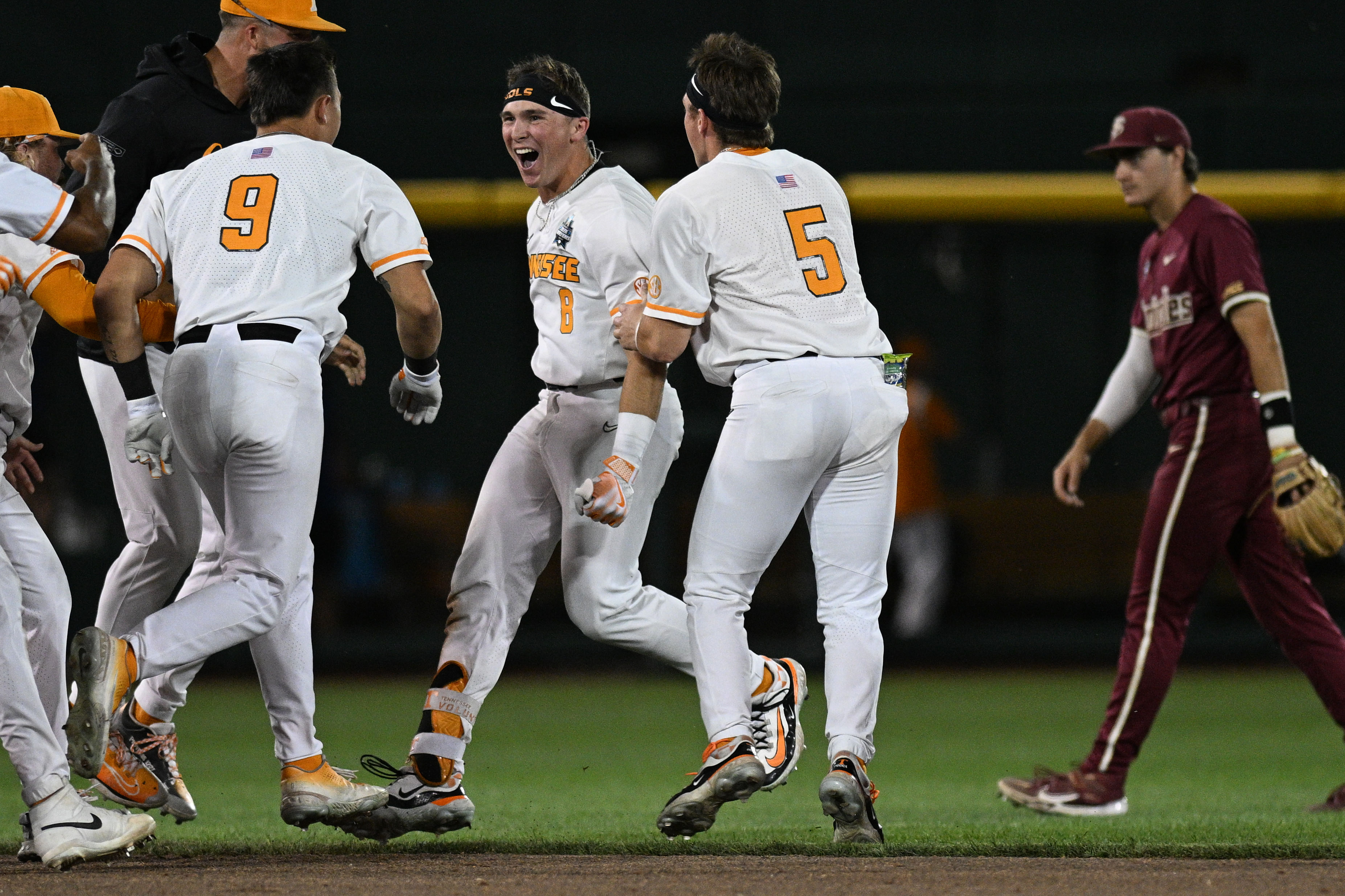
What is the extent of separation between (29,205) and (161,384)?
2.31ft

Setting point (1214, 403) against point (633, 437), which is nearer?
point (633, 437)

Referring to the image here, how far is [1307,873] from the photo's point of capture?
406 cm

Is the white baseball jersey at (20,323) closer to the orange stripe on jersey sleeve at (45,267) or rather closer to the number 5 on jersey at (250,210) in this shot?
the orange stripe on jersey sleeve at (45,267)

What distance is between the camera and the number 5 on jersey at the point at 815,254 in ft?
14.6

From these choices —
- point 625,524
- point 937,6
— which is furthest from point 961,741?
point 937,6

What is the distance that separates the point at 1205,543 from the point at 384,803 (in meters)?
2.58

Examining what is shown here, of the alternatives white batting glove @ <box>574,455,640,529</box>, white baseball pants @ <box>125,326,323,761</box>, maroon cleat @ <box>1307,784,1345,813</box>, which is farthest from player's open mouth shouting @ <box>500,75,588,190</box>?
maroon cleat @ <box>1307,784,1345,813</box>

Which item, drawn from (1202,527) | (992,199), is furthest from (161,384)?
(992,199)

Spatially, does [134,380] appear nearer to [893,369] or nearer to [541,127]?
[541,127]

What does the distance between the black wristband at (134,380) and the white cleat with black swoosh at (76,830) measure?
0.98m

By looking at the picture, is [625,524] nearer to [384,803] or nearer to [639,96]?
[384,803]

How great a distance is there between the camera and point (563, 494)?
484 cm

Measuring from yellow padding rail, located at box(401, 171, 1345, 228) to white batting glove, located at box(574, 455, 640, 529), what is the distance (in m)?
6.18

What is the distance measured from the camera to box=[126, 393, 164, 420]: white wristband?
13.9 feet
